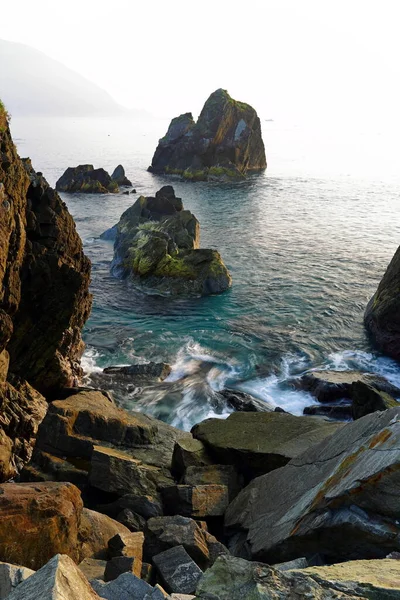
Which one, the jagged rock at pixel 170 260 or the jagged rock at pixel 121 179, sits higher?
the jagged rock at pixel 121 179

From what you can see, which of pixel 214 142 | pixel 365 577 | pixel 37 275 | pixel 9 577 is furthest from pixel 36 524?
pixel 214 142

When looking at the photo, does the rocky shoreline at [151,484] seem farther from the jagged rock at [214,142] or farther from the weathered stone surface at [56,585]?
the jagged rock at [214,142]

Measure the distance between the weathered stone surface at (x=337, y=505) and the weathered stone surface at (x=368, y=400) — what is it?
26.3ft

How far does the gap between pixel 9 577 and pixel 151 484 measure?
7.12 meters

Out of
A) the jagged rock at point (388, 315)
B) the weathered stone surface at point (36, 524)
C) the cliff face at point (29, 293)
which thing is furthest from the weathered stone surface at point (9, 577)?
the jagged rock at point (388, 315)

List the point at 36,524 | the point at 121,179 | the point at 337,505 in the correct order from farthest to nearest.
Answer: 1. the point at 121,179
2. the point at 36,524
3. the point at 337,505

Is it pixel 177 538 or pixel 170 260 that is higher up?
pixel 170 260

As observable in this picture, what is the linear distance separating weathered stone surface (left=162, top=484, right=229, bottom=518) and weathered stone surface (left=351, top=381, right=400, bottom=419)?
886cm

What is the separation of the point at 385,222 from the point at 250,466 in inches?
2540

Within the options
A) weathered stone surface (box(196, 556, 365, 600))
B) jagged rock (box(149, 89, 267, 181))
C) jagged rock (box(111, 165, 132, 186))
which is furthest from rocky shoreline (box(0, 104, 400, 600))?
jagged rock (box(149, 89, 267, 181))

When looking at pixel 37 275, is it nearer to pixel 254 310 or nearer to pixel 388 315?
pixel 254 310

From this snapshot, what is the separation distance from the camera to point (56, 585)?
562 centimetres

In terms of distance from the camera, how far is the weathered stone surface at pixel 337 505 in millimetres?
8227

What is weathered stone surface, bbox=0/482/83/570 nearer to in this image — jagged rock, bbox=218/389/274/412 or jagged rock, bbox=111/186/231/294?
jagged rock, bbox=218/389/274/412
